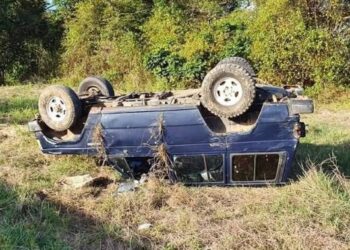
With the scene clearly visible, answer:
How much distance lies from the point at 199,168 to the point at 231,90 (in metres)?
0.92

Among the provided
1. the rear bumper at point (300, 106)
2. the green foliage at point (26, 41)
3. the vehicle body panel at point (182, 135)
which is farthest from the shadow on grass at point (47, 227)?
the green foliage at point (26, 41)

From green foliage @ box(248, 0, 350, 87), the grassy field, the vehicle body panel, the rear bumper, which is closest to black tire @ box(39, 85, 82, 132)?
the vehicle body panel

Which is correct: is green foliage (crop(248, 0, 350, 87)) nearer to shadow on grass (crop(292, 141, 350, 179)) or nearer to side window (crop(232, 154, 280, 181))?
shadow on grass (crop(292, 141, 350, 179))

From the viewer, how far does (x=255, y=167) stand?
18.6ft

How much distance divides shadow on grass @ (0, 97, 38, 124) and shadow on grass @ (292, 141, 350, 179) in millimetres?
4818

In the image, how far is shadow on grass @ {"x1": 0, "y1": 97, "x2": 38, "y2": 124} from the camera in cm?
934

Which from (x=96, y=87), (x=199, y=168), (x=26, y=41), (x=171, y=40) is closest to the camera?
(x=199, y=168)

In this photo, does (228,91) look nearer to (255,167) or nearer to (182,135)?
(182,135)

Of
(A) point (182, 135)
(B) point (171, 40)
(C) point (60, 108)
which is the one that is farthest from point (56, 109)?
(B) point (171, 40)

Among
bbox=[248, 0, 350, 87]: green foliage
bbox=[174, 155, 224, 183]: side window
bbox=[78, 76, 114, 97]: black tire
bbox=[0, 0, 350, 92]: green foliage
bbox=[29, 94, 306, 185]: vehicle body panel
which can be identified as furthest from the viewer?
bbox=[0, 0, 350, 92]: green foliage

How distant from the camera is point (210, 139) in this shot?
5.65m

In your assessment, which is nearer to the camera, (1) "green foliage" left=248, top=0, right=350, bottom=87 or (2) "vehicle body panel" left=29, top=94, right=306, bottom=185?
(2) "vehicle body panel" left=29, top=94, right=306, bottom=185

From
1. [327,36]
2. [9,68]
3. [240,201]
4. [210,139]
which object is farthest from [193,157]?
[9,68]

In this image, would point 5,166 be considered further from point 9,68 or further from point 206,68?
point 9,68
